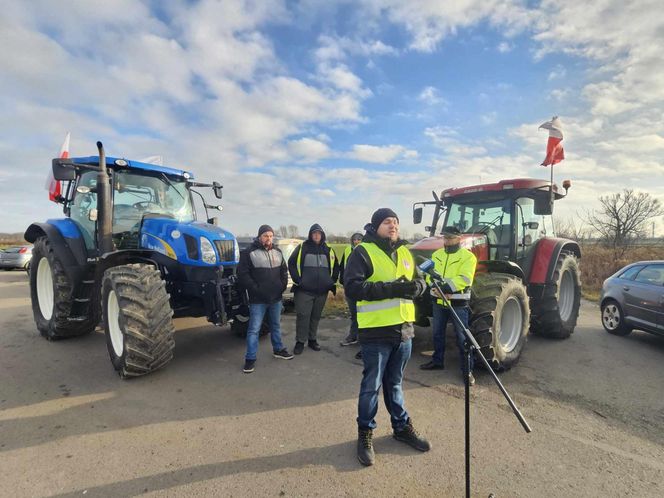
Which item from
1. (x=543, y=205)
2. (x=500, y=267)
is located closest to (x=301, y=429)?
(x=500, y=267)

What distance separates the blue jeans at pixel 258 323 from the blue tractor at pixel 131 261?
0.32m

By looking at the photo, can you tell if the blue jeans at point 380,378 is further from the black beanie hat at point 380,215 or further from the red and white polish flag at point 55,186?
the red and white polish flag at point 55,186

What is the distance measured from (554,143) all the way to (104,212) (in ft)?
24.0

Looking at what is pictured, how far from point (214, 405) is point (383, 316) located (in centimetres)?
203

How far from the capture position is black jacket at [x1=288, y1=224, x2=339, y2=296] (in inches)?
214

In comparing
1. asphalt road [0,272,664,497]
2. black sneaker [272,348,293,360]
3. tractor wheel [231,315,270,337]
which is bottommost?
asphalt road [0,272,664,497]

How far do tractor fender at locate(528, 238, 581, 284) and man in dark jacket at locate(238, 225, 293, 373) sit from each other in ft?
12.7

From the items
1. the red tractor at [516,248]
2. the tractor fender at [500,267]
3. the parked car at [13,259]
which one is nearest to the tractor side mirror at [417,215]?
the red tractor at [516,248]

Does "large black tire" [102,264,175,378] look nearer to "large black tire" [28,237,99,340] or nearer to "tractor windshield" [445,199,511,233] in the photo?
"large black tire" [28,237,99,340]

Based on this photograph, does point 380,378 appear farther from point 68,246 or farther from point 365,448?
point 68,246

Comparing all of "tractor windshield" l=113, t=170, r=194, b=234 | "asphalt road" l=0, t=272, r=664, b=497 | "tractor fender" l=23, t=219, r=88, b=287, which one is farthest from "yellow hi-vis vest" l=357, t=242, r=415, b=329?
"tractor fender" l=23, t=219, r=88, b=287

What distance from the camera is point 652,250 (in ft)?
56.7

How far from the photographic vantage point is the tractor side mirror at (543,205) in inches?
223

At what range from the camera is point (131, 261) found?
4.86m
